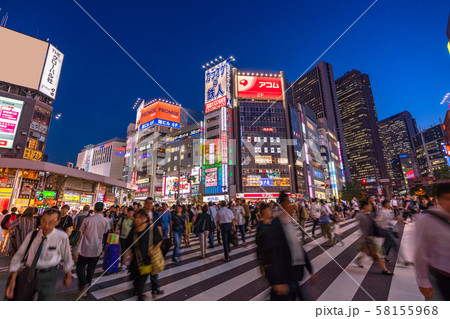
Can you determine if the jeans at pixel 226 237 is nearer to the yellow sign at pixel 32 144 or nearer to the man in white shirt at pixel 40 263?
the man in white shirt at pixel 40 263

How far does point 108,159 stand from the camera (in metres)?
97.3

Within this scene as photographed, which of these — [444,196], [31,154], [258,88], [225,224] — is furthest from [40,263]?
[258,88]

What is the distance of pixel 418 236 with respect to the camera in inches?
94.3

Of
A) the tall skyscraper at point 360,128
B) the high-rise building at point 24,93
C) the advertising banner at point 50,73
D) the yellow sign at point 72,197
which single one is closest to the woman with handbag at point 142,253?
the yellow sign at point 72,197

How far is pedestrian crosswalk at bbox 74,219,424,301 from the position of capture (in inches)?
159

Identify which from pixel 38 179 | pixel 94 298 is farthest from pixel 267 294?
pixel 38 179

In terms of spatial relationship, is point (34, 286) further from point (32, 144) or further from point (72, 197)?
point (32, 144)

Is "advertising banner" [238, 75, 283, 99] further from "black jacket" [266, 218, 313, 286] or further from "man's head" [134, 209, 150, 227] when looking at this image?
"black jacket" [266, 218, 313, 286]

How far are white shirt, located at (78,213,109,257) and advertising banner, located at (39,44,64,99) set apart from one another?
30.5 m

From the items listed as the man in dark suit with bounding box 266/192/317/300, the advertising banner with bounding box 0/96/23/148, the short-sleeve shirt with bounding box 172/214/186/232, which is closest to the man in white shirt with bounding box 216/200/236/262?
the short-sleeve shirt with bounding box 172/214/186/232

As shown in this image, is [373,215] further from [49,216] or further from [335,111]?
[335,111]

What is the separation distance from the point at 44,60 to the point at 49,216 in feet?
111

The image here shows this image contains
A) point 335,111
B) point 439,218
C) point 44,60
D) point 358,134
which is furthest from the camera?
point 358,134

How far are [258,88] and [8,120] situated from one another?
55.2 meters
